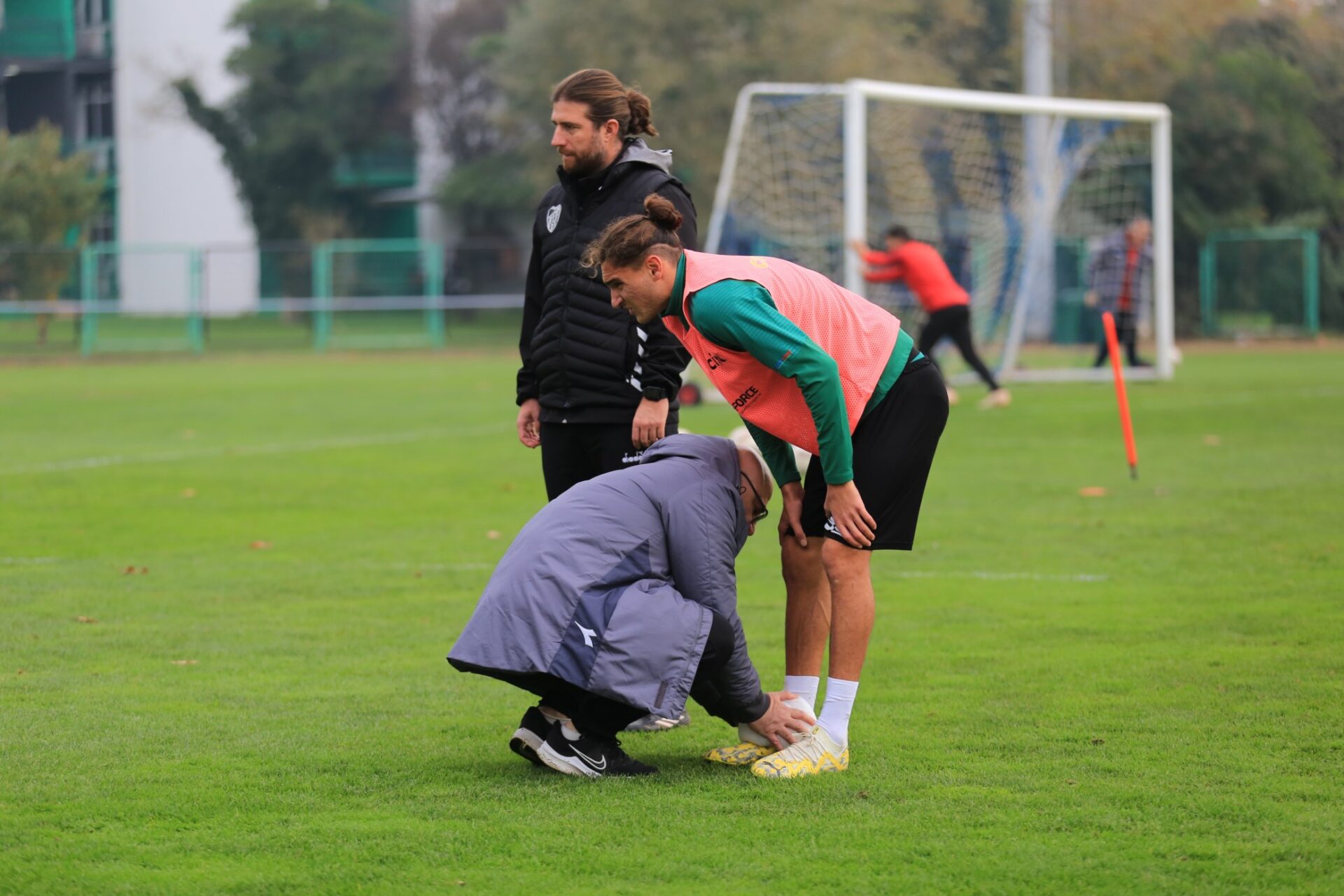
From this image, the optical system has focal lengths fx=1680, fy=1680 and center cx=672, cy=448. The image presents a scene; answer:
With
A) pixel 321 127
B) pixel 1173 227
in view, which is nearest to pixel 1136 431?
pixel 1173 227

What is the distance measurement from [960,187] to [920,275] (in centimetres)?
661

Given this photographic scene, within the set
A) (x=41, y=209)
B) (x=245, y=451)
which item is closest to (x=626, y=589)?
(x=245, y=451)

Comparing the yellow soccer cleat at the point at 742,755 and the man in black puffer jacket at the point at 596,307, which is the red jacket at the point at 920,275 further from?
the yellow soccer cleat at the point at 742,755

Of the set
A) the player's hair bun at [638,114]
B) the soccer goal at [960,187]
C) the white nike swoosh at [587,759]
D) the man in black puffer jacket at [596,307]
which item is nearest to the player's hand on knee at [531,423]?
the man in black puffer jacket at [596,307]

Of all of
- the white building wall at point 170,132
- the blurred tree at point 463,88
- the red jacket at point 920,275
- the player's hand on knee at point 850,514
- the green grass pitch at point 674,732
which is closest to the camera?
the green grass pitch at point 674,732

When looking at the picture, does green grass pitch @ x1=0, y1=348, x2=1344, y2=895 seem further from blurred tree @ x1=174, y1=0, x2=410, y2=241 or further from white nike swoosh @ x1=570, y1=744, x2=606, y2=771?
blurred tree @ x1=174, y1=0, x2=410, y2=241

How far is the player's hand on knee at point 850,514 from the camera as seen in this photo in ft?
14.8

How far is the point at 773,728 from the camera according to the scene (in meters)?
4.70

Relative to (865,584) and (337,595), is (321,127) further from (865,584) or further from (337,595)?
(865,584)

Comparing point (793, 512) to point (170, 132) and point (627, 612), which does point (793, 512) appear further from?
point (170, 132)

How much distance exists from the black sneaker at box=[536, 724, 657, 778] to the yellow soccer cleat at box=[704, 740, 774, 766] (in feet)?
1.13

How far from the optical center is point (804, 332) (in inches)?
176

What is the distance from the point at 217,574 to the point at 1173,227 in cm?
3175

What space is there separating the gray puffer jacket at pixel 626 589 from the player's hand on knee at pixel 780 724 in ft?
0.31
